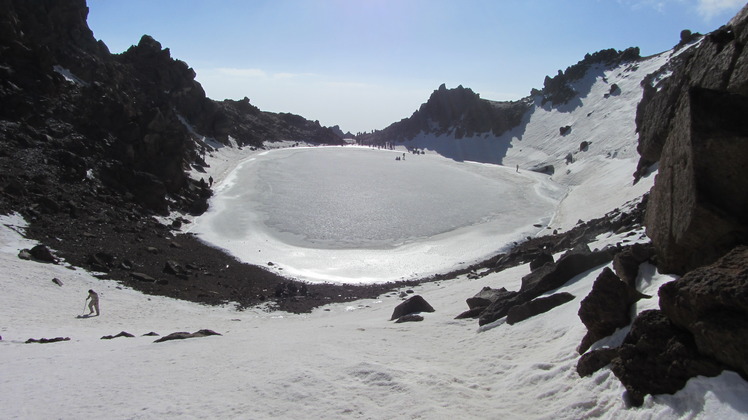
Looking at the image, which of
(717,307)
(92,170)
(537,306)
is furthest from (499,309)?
(92,170)

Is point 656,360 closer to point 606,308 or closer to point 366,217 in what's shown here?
point 606,308

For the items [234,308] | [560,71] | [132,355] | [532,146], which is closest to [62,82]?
[234,308]

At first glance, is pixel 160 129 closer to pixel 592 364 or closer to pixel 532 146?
pixel 592 364

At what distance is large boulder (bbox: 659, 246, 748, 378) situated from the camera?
273 inches

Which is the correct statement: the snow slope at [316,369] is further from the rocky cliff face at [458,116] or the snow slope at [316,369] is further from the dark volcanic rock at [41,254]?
the rocky cliff face at [458,116]

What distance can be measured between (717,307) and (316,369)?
8104 millimetres

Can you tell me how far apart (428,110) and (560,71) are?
3969cm

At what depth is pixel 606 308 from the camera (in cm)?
988

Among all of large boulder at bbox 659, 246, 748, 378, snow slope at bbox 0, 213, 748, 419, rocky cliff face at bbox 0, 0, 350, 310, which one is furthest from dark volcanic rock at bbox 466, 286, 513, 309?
rocky cliff face at bbox 0, 0, 350, 310

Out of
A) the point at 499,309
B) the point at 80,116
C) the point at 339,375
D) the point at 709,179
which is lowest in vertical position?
the point at 339,375

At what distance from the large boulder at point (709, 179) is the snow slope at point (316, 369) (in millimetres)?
1368

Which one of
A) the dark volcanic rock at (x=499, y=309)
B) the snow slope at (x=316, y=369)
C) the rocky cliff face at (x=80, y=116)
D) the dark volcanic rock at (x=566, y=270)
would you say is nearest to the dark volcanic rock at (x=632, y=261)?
the snow slope at (x=316, y=369)

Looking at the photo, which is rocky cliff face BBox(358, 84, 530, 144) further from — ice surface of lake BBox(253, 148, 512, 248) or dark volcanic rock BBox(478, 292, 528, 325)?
dark volcanic rock BBox(478, 292, 528, 325)

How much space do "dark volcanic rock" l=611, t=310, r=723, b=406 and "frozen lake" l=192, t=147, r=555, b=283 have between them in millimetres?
24374
